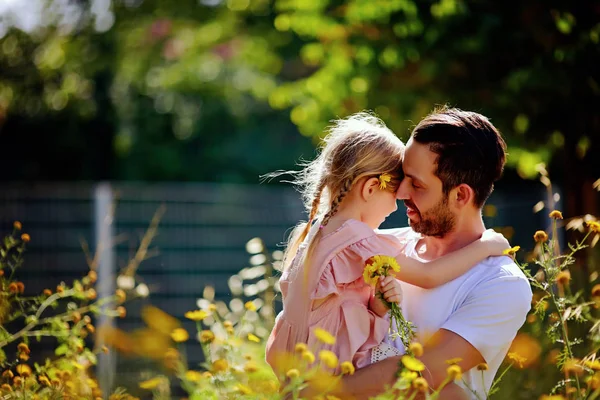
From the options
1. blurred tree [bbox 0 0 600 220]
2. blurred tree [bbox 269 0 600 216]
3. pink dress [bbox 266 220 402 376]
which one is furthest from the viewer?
blurred tree [bbox 0 0 600 220]

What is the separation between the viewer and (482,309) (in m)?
2.37

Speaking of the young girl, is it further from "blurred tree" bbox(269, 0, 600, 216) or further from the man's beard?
"blurred tree" bbox(269, 0, 600, 216)

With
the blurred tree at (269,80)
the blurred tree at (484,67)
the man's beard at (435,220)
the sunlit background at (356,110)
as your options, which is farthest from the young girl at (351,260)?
the blurred tree at (484,67)

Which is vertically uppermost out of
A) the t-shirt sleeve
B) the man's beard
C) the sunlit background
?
the sunlit background

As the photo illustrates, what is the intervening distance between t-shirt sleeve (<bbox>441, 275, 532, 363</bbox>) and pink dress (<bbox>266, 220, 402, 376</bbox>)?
26cm

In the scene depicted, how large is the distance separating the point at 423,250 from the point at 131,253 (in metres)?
4.43

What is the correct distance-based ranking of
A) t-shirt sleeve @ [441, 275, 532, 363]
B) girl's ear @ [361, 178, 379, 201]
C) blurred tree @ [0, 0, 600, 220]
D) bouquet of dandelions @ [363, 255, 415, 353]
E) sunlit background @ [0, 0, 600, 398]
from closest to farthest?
bouquet of dandelions @ [363, 255, 415, 353]
t-shirt sleeve @ [441, 275, 532, 363]
girl's ear @ [361, 178, 379, 201]
sunlit background @ [0, 0, 600, 398]
blurred tree @ [0, 0, 600, 220]

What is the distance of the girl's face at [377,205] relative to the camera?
262 cm

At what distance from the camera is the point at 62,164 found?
14133mm

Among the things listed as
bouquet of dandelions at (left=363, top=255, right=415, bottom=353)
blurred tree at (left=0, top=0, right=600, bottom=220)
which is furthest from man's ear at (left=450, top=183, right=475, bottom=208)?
blurred tree at (left=0, top=0, right=600, bottom=220)

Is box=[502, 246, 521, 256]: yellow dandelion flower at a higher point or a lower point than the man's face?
lower

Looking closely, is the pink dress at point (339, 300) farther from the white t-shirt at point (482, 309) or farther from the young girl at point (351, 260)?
the white t-shirt at point (482, 309)

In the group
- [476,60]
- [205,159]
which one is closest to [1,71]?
[205,159]

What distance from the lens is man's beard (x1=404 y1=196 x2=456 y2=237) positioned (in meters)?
2.60
